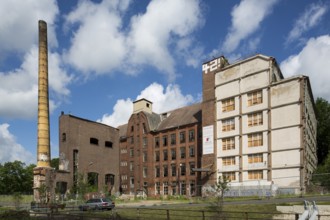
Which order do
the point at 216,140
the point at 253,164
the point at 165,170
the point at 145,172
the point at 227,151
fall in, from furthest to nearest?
the point at 145,172 → the point at 165,170 → the point at 216,140 → the point at 227,151 → the point at 253,164

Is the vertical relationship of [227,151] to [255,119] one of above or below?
below

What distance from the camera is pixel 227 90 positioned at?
176 feet

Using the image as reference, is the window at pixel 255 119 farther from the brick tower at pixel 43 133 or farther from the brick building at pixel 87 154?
the brick tower at pixel 43 133

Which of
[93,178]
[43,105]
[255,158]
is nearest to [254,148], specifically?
[255,158]

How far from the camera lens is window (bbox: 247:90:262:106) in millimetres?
49406

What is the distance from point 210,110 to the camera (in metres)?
55.9

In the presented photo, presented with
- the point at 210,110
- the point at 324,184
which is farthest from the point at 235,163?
the point at 324,184

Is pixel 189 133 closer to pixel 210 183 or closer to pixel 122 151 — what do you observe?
pixel 210 183

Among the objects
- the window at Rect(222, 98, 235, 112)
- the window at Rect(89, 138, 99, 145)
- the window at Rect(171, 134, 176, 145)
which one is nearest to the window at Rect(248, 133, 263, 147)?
the window at Rect(222, 98, 235, 112)

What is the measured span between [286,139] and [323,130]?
28.2 meters

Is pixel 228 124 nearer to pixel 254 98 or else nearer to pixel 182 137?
pixel 254 98

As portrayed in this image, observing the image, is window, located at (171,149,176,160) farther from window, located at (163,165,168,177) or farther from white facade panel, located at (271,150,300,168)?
white facade panel, located at (271,150,300,168)

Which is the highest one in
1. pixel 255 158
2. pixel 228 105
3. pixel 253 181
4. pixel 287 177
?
pixel 228 105

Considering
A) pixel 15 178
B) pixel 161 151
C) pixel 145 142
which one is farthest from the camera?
pixel 15 178
